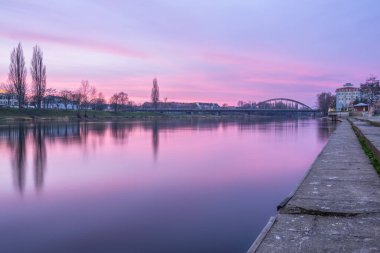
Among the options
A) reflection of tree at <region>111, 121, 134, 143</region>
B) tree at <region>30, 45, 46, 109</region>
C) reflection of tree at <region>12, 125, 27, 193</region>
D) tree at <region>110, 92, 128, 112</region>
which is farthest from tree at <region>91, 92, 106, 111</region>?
reflection of tree at <region>12, 125, 27, 193</region>

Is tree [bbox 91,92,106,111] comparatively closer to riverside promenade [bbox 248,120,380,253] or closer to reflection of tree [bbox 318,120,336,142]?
reflection of tree [bbox 318,120,336,142]

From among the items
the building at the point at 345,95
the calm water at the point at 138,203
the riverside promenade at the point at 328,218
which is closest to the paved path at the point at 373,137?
the riverside promenade at the point at 328,218

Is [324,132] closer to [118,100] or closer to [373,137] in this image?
[373,137]

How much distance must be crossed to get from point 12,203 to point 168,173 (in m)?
4.70

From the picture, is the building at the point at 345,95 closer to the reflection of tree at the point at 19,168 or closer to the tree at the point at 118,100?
the tree at the point at 118,100

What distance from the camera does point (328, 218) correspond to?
4.89 meters

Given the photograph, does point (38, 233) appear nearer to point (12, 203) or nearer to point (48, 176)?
point (12, 203)

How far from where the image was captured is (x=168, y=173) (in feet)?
35.7

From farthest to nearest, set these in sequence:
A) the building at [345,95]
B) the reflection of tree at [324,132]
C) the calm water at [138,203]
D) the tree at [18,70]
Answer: the building at [345,95], the tree at [18,70], the reflection of tree at [324,132], the calm water at [138,203]

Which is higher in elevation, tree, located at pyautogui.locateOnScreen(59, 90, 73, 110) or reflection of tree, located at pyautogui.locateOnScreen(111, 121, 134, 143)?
tree, located at pyautogui.locateOnScreen(59, 90, 73, 110)

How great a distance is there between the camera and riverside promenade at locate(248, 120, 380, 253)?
3896 millimetres

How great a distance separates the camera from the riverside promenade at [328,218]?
390cm

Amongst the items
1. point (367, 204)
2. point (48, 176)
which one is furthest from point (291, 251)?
point (48, 176)

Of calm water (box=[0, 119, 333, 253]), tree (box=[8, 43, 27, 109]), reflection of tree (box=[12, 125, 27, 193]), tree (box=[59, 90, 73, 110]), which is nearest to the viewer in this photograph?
calm water (box=[0, 119, 333, 253])
